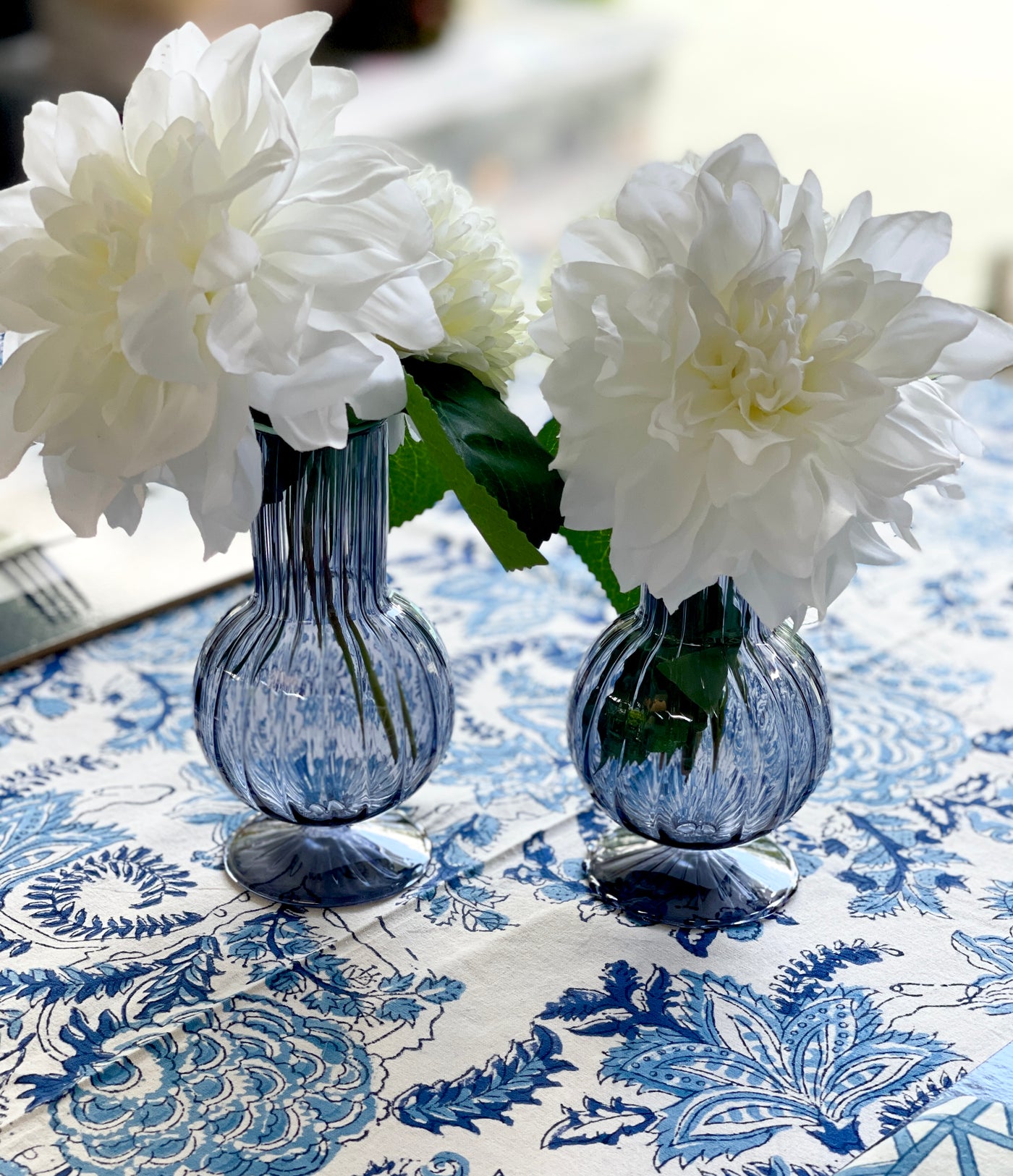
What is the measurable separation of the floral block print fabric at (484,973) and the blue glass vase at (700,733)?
0.05m

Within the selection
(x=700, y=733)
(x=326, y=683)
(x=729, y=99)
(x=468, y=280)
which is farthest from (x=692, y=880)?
(x=729, y=99)

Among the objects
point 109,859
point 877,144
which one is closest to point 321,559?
point 109,859

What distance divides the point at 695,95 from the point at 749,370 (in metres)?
3.83

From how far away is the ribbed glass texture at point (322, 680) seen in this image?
26.4 inches

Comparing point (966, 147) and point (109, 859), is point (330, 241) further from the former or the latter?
point (966, 147)

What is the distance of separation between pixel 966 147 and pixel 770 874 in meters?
3.55

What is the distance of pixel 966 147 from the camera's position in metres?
3.80

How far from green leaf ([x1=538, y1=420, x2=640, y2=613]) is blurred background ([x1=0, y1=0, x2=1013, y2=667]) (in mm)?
2085

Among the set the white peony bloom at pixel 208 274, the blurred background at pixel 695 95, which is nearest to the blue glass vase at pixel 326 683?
the white peony bloom at pixel 208 274

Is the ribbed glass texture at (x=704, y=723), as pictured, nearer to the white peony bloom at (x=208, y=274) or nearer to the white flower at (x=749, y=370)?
the white flower at (x=749, y=370)

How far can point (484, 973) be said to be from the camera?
0.66 m

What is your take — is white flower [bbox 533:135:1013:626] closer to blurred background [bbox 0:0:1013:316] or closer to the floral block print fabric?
the floral block print fabric

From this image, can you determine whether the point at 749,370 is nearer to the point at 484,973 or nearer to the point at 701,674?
the point at 701,674

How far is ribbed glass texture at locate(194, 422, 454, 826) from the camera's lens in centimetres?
67
